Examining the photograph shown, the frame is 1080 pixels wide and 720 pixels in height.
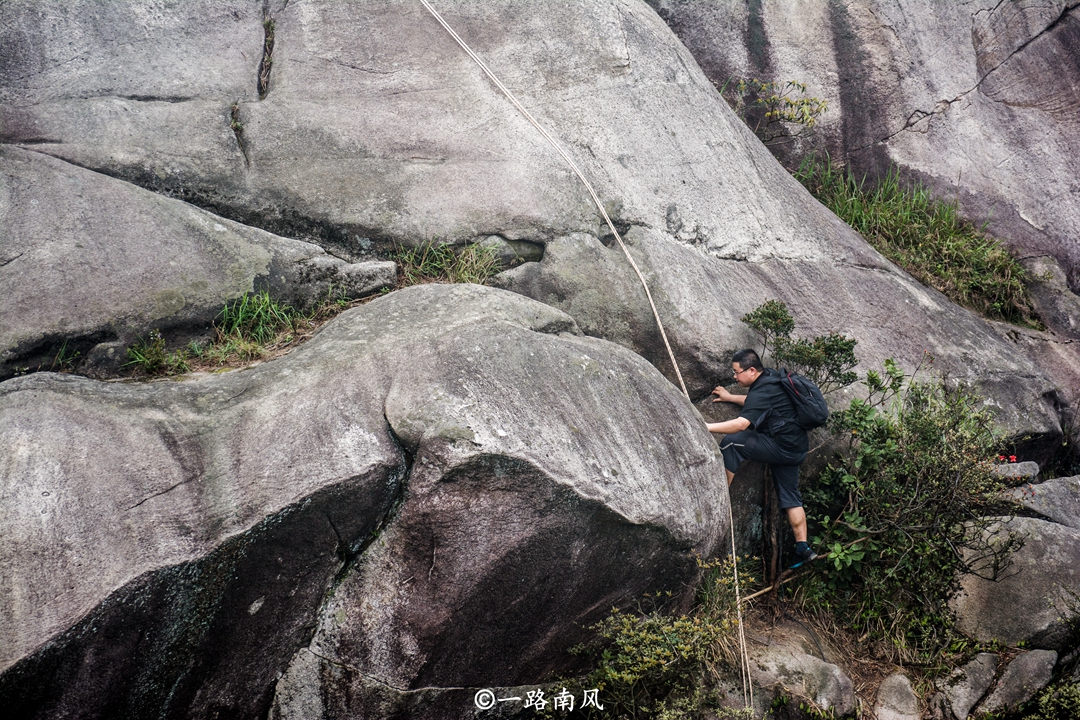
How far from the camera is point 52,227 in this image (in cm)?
484

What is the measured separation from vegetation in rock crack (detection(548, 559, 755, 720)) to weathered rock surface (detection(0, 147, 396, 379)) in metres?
2.89

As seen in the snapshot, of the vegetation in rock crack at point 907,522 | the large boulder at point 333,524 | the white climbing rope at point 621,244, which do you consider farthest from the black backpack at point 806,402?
the large boulder at point 333,524

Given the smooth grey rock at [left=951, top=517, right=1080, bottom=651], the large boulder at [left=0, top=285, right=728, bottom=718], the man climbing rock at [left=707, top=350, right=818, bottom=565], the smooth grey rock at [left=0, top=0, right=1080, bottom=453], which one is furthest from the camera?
the smooth grey rock at [left=0, top=0, right=1080, bottom=453]

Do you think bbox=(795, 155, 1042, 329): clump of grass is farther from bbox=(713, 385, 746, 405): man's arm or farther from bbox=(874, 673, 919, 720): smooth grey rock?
bbox=(874, 673, 919, 720): smooth grey rock

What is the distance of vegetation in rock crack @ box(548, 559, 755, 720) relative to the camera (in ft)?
14.2

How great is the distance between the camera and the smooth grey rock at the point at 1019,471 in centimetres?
573

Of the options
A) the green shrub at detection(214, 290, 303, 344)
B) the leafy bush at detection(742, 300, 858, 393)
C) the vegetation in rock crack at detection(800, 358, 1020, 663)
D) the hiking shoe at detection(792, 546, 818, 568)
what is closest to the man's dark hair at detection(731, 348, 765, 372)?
the leafy bush at detection(742, 300, 858, 393)

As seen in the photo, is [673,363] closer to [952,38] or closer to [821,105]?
[821,105]

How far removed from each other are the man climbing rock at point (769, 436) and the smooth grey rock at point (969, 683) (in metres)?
1.14

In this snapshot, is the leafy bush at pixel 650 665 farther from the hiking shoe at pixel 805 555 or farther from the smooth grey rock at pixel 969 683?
the smooth grey rock at pixel 969 683

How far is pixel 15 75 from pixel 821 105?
756 cm

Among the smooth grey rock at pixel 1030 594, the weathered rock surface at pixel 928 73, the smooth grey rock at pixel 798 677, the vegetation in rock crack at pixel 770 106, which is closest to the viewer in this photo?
the smooth grey rock at pixel 798 677

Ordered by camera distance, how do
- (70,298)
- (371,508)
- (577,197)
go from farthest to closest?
(577,197), (70,298), (371,508)

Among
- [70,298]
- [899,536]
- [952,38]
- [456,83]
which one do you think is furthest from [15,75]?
[952,38]
